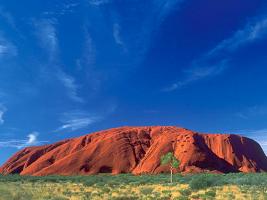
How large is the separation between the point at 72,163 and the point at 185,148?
31222 millimetres

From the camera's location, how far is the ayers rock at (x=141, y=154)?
→ 10419 cm

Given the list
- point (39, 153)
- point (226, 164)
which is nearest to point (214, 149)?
point (226, 164)

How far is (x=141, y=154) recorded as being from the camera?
11450 cm

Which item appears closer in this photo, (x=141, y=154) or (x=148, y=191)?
(x=148, y=191)

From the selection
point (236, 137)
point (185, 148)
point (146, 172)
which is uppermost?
point (236, 137)

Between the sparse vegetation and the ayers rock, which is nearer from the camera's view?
the sparse vegetation

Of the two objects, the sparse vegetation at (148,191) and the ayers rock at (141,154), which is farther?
the ayers rock at (141,154)

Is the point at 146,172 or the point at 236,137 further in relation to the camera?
the point at 236,137

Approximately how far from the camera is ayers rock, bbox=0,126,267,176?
10419 cm

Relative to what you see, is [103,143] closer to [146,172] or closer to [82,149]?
[82,149]

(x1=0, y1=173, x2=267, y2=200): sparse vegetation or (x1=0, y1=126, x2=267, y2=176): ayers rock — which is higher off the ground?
(x1=0, y1=126, x2=267, y2=176): ayers rock

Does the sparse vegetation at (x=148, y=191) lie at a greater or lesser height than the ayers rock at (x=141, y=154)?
lesser

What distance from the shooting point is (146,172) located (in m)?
99.2

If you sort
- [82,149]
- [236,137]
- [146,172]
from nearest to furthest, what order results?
[146,172] → [82,149] → [236,137]
